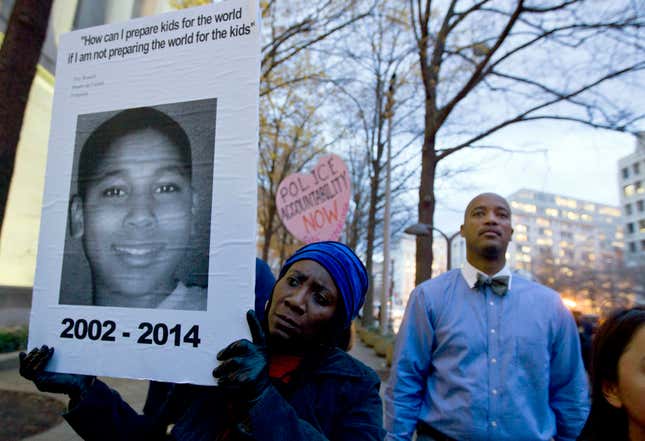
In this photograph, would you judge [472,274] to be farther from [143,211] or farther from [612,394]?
[143,211]

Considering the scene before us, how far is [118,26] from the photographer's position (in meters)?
1.74

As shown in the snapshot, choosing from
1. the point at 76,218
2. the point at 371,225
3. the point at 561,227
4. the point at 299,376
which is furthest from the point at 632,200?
the point at 76,218

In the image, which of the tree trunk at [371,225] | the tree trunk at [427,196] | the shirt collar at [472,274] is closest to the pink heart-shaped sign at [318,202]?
the shirt collar at [472,274]

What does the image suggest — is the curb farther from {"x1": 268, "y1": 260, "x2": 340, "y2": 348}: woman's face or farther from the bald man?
{"x1": 268, "y1": 260, "x2": 340, "y2": 348}: woman's face

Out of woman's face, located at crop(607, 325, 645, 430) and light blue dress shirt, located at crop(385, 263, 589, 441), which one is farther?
light blue dress shirt, located at crop(385, 263, 589, 441)

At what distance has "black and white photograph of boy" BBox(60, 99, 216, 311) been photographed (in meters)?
1.50

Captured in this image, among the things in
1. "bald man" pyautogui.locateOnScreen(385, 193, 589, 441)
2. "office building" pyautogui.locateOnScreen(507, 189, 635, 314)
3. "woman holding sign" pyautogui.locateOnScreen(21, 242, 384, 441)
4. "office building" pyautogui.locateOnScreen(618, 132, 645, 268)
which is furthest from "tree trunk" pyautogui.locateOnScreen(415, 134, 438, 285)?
"office building" pyautogui.locateOnScreen(507, 189, 635, 314)

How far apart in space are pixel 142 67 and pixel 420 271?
8466mm

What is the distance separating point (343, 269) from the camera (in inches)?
61.1

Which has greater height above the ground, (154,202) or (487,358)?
(154,202)

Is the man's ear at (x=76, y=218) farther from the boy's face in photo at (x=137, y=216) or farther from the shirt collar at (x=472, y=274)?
the shirt collar at (x=472, y=274)

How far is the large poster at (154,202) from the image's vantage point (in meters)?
1.46

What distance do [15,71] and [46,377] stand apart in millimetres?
3573

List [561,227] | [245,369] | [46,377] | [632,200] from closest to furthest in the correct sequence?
[245,369]
[46,377]
[632,200]
[561,227]
